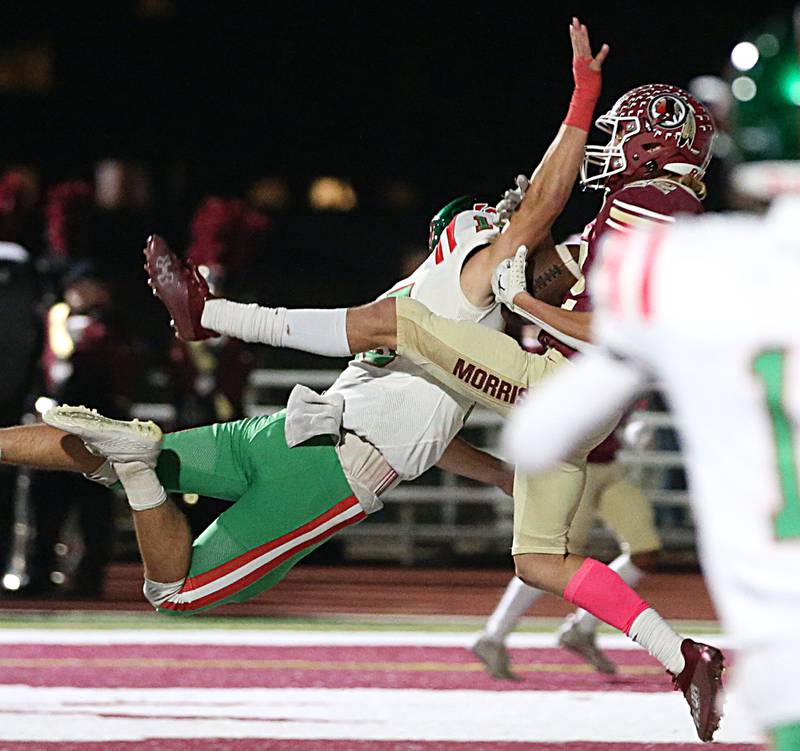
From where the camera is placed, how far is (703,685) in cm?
364

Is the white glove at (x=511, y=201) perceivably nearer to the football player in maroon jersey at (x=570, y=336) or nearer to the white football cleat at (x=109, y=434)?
the football player in maroon jersey at (x=570, y=336)

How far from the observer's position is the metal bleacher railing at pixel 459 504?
384 inches

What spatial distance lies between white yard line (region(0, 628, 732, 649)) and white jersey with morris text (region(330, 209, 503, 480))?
2.46m

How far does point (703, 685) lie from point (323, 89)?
1437 centimetres

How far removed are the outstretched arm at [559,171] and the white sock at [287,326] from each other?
380 millimetres

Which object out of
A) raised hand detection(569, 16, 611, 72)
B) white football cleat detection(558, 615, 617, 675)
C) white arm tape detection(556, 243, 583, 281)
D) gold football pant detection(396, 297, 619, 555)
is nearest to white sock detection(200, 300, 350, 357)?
gold football pant detection(396, 297, 619, 555)

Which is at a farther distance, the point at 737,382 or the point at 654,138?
the point at 654,138

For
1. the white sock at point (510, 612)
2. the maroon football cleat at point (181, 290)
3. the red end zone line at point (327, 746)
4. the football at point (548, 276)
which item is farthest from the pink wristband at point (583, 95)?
the white sock at point (510, 612)

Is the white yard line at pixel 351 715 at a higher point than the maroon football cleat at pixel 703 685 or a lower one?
lower

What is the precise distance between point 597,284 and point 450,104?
51.0 ft

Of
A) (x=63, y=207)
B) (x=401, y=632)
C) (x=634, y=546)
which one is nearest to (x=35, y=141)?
(x=63, y=207)

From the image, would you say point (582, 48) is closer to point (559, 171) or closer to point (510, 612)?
point (559, 171)

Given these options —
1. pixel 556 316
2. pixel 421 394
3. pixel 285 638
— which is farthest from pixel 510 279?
pixel 285 638

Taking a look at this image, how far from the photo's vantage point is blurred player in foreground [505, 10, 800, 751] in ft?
5.96
